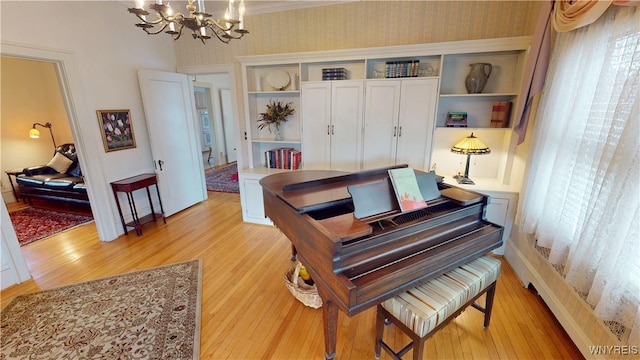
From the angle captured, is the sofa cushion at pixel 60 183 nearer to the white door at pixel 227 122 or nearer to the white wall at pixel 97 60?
the white wall at pixel 97 60

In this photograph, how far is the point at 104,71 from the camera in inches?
120

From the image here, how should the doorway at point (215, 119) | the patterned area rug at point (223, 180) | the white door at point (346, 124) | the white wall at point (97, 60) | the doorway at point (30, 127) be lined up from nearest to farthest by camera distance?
the white wall at point (97, 60), the white door at point (346, 124), the doorway at point (30, 127), the patterned area rug at point (223, 180), the doorway at point (215, 119)

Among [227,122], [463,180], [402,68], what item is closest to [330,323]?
[463,180]

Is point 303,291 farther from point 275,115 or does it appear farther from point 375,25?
point 375,25

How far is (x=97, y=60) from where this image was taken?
9.73ft

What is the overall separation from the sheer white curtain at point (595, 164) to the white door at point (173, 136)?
4.28 m

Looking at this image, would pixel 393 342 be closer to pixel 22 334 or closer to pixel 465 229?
pixel 465 229

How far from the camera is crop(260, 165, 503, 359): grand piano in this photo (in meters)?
1.22

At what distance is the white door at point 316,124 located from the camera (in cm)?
308

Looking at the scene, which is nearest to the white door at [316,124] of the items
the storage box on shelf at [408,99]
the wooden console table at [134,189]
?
the storage box on shelf at [408,99]

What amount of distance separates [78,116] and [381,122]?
11.1ft

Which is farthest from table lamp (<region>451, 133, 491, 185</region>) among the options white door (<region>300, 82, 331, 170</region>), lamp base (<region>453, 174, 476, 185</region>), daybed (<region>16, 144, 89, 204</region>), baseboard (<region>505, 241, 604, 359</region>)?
daybed (<region>16, 144, 89, 204</region>)

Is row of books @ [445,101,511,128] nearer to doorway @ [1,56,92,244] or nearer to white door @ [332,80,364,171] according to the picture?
white door @ [332,80,364,171]

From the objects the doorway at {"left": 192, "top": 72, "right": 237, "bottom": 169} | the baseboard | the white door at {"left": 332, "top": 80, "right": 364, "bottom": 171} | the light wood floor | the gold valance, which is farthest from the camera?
the doorway at {"left": 192, "top": 72, "right": 237, "bottom": 169}
